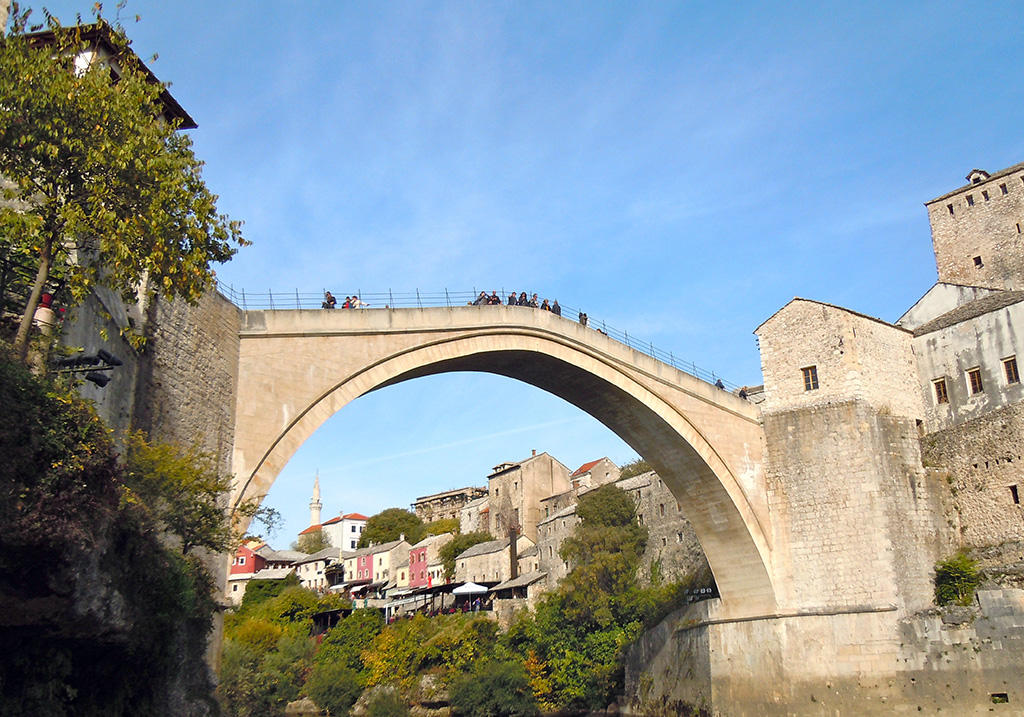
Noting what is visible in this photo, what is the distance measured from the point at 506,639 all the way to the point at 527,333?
60.9ft

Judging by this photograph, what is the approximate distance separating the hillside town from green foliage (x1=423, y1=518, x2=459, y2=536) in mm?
625

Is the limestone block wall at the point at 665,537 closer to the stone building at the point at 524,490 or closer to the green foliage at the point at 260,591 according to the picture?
the stone building at the point at 524,490

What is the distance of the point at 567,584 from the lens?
33.4 meters

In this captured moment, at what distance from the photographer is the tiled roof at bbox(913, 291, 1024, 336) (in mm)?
22095

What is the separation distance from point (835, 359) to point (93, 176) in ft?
57.0

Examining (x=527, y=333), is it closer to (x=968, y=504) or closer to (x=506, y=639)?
(x=968, y=504)

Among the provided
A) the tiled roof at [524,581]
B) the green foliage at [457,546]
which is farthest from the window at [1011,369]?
the green foliage at [457,546]

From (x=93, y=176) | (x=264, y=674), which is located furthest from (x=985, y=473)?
(x=264, y=674)

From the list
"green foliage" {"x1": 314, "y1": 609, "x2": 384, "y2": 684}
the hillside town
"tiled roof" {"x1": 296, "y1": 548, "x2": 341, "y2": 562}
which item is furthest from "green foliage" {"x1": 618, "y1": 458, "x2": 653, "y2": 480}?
"tiled roof" {"x1": 296, "y1": 548, "x2": 341, "y2": 562}

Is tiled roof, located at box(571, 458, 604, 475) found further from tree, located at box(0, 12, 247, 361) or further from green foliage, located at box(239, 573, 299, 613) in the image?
tree, located at box(0, 12, 247, 361)

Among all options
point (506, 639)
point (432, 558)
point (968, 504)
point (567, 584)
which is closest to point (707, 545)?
point (968, 504)

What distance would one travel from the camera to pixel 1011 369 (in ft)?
69.7

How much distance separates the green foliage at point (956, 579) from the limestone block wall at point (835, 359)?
376 centimetres

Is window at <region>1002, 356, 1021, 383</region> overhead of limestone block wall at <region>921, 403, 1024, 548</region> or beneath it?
overhead
